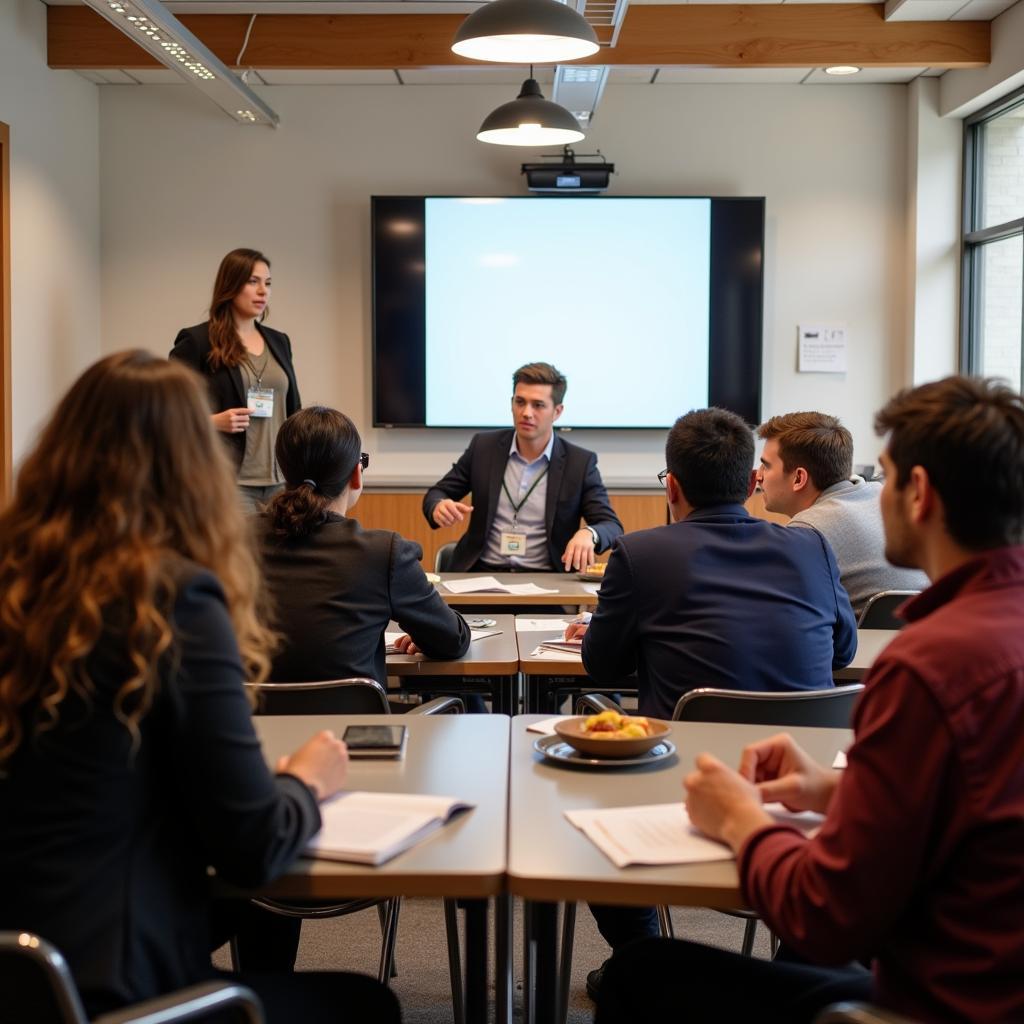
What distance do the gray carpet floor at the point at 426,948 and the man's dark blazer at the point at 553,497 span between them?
1.70 meters

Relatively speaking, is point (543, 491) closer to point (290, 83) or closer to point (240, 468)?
point (240, 468)

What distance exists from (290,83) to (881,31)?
328 cm

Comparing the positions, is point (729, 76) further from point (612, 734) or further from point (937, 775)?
point (937, 775)

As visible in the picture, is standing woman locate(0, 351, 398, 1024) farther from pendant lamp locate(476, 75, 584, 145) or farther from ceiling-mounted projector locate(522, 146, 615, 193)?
ceiling-mounted projector locate(522, 146, 615, 193)

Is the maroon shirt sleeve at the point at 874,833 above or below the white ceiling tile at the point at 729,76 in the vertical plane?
below

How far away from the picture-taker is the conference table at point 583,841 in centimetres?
143

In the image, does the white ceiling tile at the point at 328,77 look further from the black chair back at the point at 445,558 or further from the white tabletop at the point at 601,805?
the white tabletop at the point at 601,805

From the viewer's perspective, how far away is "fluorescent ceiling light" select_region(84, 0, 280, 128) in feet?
15.4

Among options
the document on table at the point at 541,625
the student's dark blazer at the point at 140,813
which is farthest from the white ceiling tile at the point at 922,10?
the student's dark blazer at the point at 140,813

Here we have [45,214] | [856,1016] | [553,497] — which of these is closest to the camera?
[856,1016]

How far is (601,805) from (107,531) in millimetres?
796

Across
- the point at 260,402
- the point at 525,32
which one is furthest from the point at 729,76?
the point at 525,32

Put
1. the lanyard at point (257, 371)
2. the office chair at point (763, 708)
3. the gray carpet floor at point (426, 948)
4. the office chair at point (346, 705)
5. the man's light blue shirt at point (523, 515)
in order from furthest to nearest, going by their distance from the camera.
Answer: the lanyard at point (257, 371) < the man's light blue shirt at point (523, 515) < the gray carpet floor at point (426, 948) < the office chair at point (346, 705) < the office chair at point (763, 708)

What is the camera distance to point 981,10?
5754 mm
